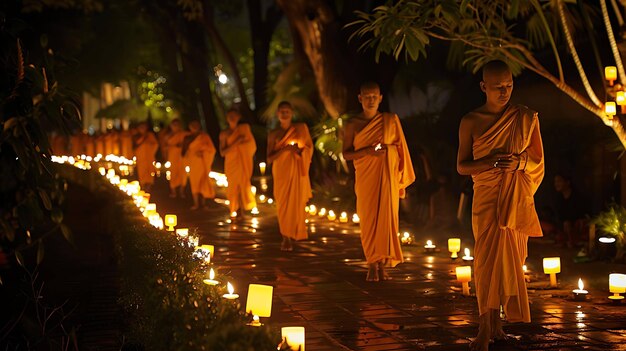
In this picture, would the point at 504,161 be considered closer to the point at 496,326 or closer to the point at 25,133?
the point at 496,326

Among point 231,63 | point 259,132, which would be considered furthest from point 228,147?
point 231,63

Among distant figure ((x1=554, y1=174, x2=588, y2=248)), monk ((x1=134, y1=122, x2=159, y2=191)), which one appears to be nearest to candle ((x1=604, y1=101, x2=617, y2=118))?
distant figure ((x1=554, y1=174, x2=588, y2=248))

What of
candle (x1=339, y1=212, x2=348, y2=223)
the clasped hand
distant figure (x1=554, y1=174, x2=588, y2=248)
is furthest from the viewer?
candle (x1=339, y1=212, x2=348, y2=223)

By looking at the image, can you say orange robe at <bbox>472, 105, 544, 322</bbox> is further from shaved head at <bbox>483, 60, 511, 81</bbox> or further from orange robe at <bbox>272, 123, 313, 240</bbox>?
orange robe at <bbox>272, 123, 313, 240</bbox>

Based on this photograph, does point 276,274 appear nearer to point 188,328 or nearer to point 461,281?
point 461,281

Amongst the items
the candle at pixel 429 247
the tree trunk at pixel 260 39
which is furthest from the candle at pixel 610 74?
the tree trunk at pixel 260 39

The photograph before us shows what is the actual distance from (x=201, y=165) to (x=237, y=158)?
3236 mm

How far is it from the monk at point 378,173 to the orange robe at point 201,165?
1031cm

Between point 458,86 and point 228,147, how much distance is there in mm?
5657

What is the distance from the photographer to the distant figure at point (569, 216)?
1267cm

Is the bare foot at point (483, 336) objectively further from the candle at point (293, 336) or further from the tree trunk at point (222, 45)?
the tree trunk at point (222, 45)

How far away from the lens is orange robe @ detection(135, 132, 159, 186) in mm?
25000

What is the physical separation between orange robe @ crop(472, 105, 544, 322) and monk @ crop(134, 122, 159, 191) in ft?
61.5

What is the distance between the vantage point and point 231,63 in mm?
27562
